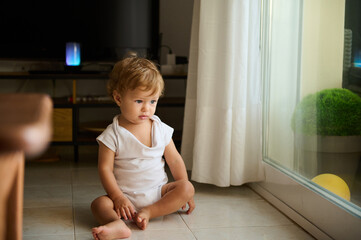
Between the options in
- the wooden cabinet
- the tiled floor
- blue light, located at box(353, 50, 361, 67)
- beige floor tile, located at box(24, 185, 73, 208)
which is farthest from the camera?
the wooden cabinet

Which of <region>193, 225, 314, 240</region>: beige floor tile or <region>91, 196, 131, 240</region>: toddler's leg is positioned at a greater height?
<region>91, 196, 131, 240</region>: toddler's leg

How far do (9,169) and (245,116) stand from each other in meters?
1.52

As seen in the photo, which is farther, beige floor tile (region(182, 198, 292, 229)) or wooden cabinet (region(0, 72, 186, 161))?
wooden cabinet (region(0, 72, 186, 161))

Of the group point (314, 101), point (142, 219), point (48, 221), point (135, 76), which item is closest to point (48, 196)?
point (48, 221)

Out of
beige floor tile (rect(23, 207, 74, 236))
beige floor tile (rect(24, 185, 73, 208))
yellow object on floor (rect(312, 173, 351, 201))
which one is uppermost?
yellow object on floor (rect(312, 173, 351, 201))

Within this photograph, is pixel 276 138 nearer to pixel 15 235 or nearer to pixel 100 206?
pixel 100 206

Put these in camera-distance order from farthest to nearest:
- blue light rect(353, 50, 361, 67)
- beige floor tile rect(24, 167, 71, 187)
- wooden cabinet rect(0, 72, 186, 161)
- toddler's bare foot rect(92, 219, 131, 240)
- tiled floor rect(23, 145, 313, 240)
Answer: wooden cabinet rect(0, 72, 186, 161) → beige floor tile rect(24, 167, 71, 187) → tiled floor rect(23, 145, 313, 240) → toddler's bare foot rect(92, 219, 131, 240) → blue light rect(353, 50, 361, 67)

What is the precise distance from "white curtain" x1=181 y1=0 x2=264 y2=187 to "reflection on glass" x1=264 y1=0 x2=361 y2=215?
0.26 feet

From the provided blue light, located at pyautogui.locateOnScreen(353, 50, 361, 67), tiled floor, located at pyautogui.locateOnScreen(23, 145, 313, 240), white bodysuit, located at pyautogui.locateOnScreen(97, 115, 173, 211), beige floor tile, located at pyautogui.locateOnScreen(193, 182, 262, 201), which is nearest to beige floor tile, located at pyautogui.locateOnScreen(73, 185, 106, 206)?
tiled floor, located at pyautogui.locateOnScreen(23, 145, 313, 240)

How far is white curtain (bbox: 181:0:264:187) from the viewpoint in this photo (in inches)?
77.7

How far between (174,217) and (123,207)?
0.24 m

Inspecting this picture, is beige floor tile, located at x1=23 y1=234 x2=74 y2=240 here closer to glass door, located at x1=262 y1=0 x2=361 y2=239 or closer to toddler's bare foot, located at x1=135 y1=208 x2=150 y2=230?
toddler's bare foot, located at x1=135 y1=208 x2=150 y2=230

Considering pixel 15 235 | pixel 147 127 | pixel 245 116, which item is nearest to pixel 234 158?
pixel 245 116

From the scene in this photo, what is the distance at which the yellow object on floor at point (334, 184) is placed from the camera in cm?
147
